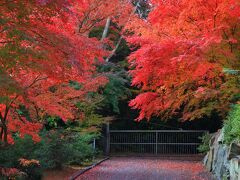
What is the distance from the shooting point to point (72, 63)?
852 centimetres

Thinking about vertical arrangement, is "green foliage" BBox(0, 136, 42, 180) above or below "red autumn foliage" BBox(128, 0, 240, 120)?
below

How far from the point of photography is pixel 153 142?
24.6m

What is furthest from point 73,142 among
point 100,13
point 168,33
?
point 100,13

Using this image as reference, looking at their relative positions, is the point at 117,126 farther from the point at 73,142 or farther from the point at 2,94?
the point at 2,94

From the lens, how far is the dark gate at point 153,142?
2406 centimetres

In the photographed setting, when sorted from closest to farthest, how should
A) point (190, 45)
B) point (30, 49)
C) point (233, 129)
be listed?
point (30, 49) < point (233, 129) < point (190, 45)

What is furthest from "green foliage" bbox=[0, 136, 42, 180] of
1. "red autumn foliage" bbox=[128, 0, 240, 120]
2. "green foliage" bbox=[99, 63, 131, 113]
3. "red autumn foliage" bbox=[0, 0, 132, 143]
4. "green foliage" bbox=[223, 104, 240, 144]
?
"green foliage" bbox=[99, 63, 131, 113]

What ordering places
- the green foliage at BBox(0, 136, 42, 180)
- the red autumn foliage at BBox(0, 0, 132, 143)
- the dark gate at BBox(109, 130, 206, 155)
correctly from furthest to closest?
the dark gate at BBox(109, 130, 206, 155) < the green foliage at BBox(0, 136, 42, 180) < the red autumn foliage at BBox(0, 0, 132, 143)

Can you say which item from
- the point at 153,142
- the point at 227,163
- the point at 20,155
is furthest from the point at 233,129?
the point at 153,142

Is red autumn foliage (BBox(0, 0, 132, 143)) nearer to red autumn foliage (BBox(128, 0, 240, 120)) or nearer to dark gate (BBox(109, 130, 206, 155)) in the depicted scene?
red autumn foliage (BBox(128, 0, 240, 120))

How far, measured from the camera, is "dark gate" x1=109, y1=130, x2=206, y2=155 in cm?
2406

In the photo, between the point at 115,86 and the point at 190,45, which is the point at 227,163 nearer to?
the point at 190,45

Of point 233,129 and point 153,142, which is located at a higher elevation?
point 233,129

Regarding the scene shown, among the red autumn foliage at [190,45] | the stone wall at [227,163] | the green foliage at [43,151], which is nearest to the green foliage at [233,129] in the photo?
the stone wall at [227,163]
